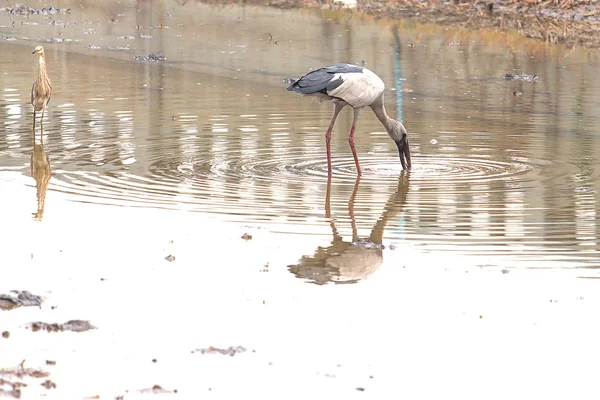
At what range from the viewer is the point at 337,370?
20.7 feet

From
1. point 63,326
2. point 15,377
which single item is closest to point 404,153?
point 63,326

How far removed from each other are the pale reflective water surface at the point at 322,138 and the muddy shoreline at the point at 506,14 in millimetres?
1301

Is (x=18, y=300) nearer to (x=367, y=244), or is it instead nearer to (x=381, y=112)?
(x=367, y=244)

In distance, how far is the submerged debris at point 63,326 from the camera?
22.1 ft

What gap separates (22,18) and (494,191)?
19.3 meters

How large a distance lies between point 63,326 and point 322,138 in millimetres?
7893

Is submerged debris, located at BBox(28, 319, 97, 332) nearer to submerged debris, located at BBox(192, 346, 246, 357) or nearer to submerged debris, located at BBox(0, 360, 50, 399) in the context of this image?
submerged debris, located at BBox(0, 360, 50, 399)

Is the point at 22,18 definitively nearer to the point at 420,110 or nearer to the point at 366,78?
the point at 420,110

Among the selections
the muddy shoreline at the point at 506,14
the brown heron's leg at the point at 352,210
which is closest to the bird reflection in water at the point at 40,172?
the brown heron's leg at the point at 352,210

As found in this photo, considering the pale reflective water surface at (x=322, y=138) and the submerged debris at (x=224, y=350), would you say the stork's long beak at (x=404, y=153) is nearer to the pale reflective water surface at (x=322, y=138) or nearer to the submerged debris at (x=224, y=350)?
the pale reflective water surface at (x=322, y=138)

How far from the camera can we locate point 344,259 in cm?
864

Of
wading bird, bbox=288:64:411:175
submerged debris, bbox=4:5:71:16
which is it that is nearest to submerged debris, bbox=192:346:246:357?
wading bird, bbox=288:64:411:175

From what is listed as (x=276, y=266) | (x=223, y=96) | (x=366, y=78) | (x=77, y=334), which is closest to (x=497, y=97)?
(x=223, y=96)

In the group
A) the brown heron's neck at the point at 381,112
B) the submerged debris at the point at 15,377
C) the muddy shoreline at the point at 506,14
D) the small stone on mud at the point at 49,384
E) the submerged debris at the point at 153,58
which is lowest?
the small stone on mud at the point at 49,384
